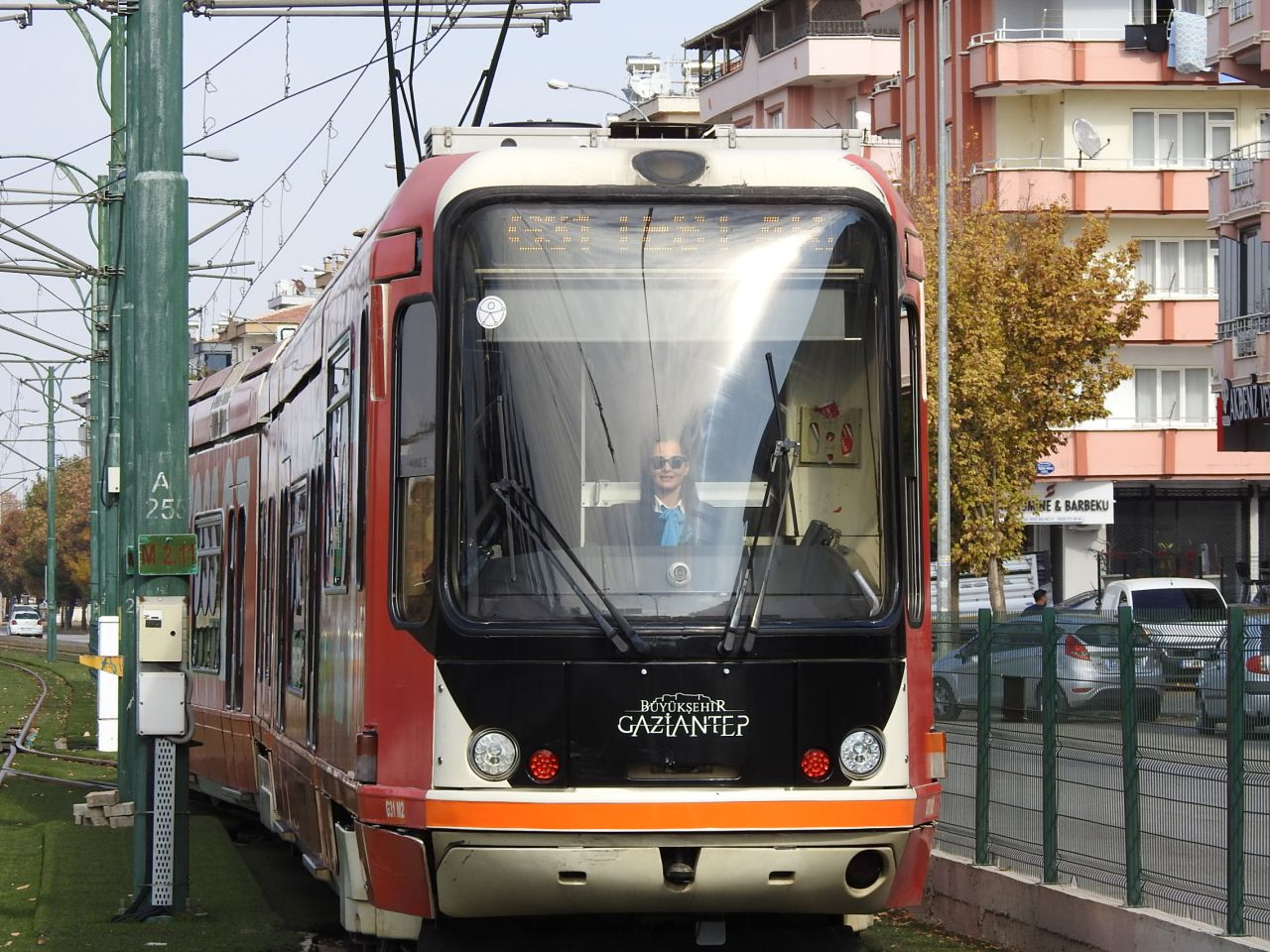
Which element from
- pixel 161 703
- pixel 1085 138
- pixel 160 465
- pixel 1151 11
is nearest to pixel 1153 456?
pixel 1085 138

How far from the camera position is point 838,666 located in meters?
8.28

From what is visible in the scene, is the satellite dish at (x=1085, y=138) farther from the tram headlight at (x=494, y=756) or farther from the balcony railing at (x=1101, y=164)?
the tram headlight at (x=494, y=756)

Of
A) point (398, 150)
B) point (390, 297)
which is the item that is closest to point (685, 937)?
point (390, 297)

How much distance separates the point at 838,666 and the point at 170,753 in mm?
5530

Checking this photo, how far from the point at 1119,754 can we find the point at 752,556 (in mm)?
2998

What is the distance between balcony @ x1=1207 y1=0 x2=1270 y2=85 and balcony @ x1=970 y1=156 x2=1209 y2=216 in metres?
12.8

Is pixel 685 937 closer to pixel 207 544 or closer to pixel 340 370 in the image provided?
pixel 340 370

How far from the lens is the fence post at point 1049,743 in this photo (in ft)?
36.9

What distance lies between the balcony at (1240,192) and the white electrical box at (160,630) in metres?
28.5

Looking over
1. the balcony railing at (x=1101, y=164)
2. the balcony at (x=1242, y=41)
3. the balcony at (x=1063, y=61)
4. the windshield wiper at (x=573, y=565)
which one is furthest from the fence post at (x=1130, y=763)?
the balcony at (x=1063, y=61)

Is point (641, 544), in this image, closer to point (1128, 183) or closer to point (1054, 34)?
point (1128, 183)

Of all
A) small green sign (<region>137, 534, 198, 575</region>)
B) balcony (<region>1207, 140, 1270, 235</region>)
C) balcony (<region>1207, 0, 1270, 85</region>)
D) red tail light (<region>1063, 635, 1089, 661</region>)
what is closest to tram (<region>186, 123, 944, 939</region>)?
red tail light (<region>1063, 635, 1089, 661</region>)

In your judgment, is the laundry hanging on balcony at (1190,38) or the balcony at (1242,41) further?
the laundry hanging on balcony at (1190,38)

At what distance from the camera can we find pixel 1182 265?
2143 inches
